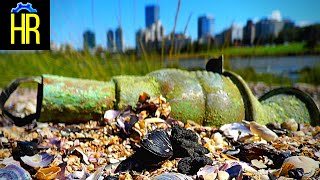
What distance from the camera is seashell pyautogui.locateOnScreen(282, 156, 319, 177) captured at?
1.82 meters

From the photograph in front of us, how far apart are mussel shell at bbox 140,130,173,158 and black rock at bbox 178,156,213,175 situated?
94mm

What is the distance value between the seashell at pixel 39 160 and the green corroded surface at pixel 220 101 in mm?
1218

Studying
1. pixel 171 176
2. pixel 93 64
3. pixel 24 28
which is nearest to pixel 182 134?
pixel 171 176

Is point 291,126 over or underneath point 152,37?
underneath

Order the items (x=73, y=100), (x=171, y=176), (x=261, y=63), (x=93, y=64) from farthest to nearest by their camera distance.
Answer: (x=261, y=63)
(x=93, y=64)
(x=73, y=100)
(x=171, y=176)

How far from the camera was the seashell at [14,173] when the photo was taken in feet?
6.06

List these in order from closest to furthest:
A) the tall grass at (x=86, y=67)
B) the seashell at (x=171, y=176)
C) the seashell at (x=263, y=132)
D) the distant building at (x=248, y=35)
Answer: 1. the seashell at (x=171, y=176)
2. the seashell at (x=263, y=132)
3. the tall grass at (x=86, y=67)
4. the distant building at (x=248, y=35)

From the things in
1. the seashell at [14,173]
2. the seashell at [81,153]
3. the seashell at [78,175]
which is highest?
the seashell at [81,153]

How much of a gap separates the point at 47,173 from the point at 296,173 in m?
1.29

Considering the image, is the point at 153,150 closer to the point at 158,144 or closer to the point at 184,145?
the point at 158,144

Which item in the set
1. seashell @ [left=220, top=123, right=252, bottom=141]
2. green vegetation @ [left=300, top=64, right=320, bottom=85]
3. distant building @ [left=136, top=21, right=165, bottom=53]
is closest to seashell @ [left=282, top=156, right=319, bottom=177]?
seashell @ [left=220, top=123, right=252, bottom=141]

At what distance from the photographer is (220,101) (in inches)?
109

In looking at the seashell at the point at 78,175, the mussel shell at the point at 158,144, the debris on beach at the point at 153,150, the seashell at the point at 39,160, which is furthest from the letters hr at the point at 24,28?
the mussel shell at the point at 158,144

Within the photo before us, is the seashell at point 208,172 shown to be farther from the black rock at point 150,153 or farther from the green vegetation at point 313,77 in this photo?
the green vegetation at point 313,77
